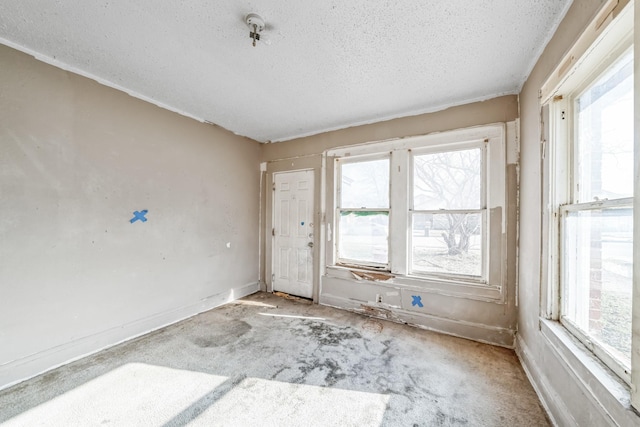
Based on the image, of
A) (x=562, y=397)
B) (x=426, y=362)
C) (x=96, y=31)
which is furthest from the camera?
(x=426, y=362)

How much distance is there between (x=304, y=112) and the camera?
3.09 meters

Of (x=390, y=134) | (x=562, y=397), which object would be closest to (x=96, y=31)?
(x=390, y=134)

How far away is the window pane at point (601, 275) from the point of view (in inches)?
45.6

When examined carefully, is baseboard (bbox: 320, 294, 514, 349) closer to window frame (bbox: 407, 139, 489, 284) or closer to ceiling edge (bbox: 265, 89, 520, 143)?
window frame (bbox: 407, 139, 489, 284)

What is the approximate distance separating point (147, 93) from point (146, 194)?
3.54 ft

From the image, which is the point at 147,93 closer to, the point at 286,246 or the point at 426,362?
the point at 286,246

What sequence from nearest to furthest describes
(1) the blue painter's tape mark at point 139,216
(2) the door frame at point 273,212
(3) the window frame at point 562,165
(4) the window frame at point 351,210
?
(3) the window frame at point 562,165 < (1) the blue painter's tape mark at point 139,216 < (4) the window frame at point 351,210 < (2) the door frame at point 273,212

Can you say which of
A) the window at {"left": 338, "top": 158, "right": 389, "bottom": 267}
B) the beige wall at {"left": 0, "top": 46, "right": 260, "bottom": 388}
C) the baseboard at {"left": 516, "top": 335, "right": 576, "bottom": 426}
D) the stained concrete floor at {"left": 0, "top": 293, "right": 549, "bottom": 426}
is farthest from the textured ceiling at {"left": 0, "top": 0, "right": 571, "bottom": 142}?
the stained concrete floor at {"left": 0, "top": 293, "right": 549, "bottom": 426}

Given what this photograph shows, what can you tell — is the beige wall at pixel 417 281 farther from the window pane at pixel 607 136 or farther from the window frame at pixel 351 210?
the window pane at pixel 607 136

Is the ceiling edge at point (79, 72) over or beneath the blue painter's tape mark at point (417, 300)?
over

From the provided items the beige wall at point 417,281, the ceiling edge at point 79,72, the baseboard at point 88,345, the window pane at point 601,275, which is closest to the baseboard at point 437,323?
the beige wall at point 417,281

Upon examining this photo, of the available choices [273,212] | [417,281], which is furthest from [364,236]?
[273,212]

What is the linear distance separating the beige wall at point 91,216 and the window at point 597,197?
3.60m

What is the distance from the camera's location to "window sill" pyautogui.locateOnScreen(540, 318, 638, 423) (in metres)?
1.02
